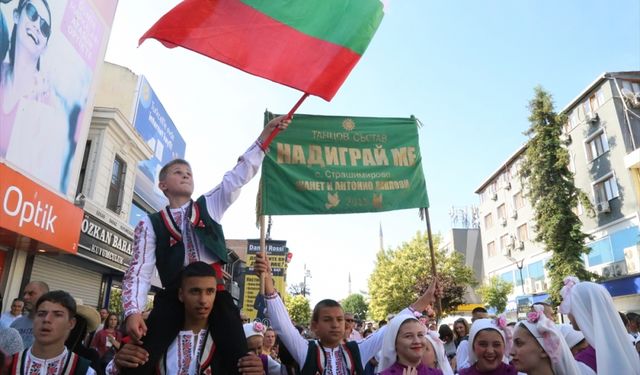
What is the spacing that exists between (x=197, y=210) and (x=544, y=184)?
2725cm

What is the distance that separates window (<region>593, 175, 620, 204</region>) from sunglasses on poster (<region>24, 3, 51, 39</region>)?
1084 inches

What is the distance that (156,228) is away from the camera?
9.90 feet

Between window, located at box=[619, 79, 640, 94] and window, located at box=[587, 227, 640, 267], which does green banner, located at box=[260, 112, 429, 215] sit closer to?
window, located at box=[587, 227, 640, 267]

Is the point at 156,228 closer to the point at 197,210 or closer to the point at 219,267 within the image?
the point at 197,210

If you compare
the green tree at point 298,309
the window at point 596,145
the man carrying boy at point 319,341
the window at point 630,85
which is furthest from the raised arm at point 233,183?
the green tree at point 298,309

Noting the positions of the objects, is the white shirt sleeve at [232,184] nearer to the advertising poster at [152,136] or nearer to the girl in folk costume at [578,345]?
the girl in folk costume at [578,345]

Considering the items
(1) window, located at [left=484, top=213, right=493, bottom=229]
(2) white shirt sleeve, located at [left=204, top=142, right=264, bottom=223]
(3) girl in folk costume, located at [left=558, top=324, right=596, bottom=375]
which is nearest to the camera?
(2) white shirt sleeve, located at [left=204, top=142, right=264, bottom=223]

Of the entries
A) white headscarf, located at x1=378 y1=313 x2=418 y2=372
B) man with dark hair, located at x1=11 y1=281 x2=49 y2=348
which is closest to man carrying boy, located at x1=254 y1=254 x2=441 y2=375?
white headscarf, located at x1=378 y1=313 x2=418 y2=372

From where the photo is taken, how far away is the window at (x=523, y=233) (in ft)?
119

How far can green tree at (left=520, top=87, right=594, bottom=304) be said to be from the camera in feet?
82.9

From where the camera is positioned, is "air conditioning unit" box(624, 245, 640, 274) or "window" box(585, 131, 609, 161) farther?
"window" box(585, 131, 609, 161)

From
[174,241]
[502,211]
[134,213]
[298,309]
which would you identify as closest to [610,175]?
[502,211]

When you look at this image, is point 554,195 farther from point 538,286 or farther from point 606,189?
point 538,286

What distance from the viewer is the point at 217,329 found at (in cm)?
277
